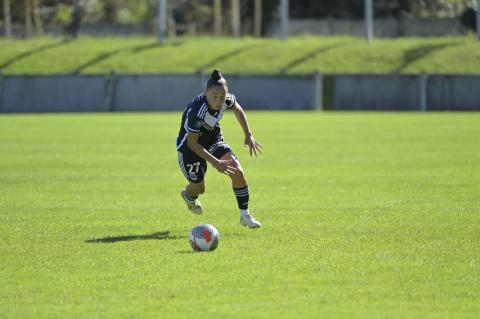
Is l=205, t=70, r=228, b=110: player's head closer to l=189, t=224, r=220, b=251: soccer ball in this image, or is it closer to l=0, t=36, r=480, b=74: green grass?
l=189, t=224, r=220, b=251: soccer ball

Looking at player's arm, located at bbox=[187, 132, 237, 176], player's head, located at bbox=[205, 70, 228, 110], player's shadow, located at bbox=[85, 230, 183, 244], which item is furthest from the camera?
player's head, located at bbox=[205, 70, 228, 110]

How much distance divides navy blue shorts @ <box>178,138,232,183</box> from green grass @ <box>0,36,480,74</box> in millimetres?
32884

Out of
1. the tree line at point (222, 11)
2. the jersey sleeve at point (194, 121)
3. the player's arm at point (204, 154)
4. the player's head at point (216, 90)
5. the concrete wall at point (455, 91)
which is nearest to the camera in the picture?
the player's arm at point (204, 154)

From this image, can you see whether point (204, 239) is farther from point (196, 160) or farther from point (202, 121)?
point (196, 160)

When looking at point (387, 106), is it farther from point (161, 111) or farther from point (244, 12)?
point (244, 12)

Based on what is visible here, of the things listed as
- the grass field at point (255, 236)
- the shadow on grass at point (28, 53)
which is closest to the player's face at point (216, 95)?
the grass field at point (255, 236)

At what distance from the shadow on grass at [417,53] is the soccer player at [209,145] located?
113 feet

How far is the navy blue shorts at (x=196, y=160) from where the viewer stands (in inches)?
459

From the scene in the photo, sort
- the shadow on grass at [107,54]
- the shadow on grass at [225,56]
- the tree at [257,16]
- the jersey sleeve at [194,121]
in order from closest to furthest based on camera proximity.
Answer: the jersey sleeve at [194,121] < the shadow on grass at [225,56] < the shadow on grass at [107,54] < the tree at [257,16]

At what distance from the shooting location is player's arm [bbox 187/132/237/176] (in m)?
10.5

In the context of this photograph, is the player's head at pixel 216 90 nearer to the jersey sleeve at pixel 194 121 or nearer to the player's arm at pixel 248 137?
the jersey sleeve at pixel 194 121

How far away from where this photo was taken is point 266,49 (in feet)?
160

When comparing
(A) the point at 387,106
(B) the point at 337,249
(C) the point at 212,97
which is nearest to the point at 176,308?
(B) the point at 337,249

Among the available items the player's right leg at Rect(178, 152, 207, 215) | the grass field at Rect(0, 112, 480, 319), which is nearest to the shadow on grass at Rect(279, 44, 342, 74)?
the grass field at Rect(0, 112, 480, 319)
